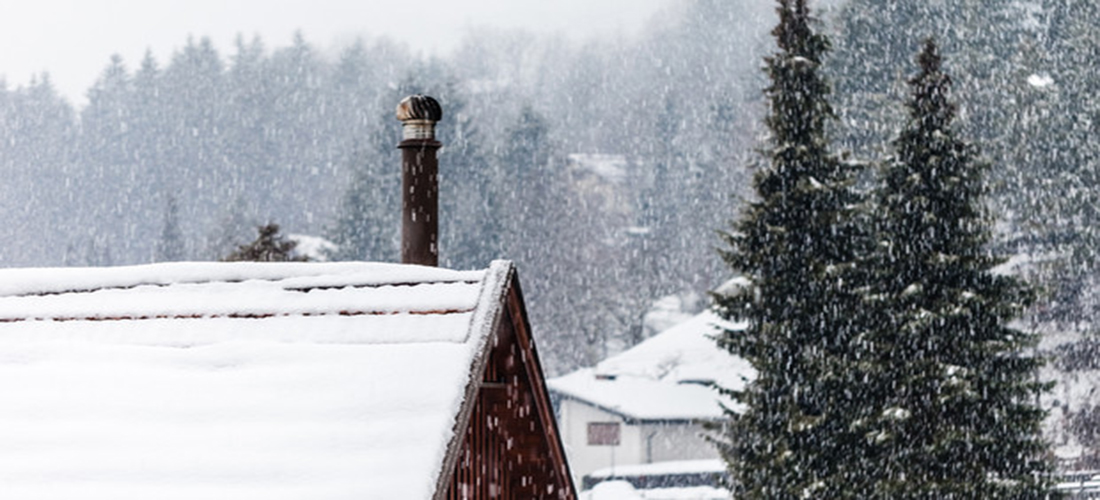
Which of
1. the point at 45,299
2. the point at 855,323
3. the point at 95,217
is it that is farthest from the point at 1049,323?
the point at 95,217

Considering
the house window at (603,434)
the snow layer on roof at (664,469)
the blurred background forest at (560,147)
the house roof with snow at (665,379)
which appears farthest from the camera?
the blurred background forest at (560,147)

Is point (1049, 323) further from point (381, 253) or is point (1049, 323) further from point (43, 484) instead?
point (43, 484)

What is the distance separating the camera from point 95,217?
11981cm

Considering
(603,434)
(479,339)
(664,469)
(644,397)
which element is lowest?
(664,469)

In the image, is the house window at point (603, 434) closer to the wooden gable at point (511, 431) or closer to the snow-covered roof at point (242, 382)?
the wooden gable at point (511, 431)

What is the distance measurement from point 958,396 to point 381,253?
4423 centimetres

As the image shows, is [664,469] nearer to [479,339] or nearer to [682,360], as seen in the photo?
[682,360]

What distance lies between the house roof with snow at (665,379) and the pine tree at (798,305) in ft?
73.7

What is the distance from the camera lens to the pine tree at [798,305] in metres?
23.9

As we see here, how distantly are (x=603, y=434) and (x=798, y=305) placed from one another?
27415 mm

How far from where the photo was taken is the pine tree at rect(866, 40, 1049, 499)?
23.1 metres

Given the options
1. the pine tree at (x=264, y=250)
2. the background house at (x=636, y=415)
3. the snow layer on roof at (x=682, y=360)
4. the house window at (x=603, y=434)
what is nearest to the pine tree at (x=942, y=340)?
the pine tree at (x=264, y=250)

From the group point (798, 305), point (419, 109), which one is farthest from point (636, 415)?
point (419, 109)

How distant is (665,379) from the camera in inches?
2162
